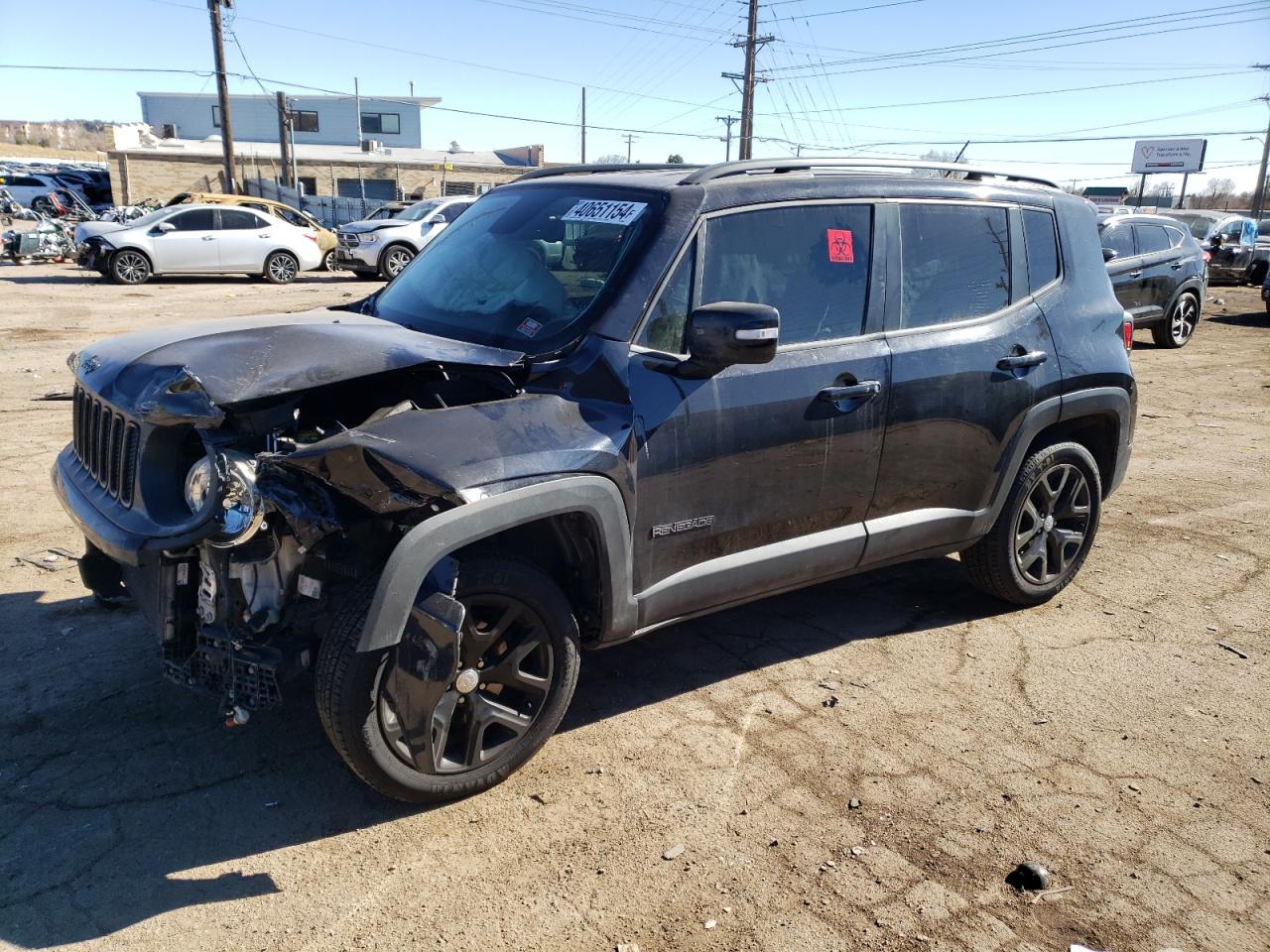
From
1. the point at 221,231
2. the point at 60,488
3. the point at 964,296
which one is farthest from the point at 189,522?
the point at 221,231

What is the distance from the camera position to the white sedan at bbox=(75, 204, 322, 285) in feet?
61.2

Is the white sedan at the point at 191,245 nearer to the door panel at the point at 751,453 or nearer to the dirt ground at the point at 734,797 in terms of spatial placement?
the dirt ground at the point at 734,797

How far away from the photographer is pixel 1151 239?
13.3m

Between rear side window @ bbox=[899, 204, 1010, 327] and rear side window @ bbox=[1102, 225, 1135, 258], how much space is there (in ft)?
31.5

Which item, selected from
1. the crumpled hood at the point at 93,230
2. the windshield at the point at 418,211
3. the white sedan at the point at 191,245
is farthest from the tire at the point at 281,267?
the crumpled hood at the point at 93,230

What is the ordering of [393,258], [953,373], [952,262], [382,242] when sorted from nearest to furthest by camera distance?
[953,373], [952,262], [382,242], [393,258]

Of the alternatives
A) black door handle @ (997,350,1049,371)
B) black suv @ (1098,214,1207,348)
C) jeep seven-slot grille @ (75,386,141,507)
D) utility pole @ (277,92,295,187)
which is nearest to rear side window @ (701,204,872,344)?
black door handle @ (997,350,1049,371)

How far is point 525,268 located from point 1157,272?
1233cm

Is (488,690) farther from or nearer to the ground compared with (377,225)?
nearer to the ground

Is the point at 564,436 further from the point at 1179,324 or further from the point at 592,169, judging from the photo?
the point at 1179,324

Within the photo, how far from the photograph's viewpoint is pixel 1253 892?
2877mm

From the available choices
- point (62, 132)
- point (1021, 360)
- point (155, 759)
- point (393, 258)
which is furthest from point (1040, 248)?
point (62, 132)

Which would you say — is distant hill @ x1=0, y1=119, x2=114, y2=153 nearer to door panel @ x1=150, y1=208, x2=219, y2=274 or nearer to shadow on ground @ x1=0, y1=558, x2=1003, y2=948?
door panel @ x1=150, y1=208, x2=219, y2=274

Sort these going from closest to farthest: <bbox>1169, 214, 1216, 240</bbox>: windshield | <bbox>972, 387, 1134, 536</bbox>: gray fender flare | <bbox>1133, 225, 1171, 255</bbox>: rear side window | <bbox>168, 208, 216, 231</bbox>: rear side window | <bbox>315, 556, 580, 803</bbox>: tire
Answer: <bbox>315, 556, 580, 803</bbox>: tire < <bbox>972, 387, 1134, 536</bbox>: gray fender flare < <bbox>1133, 225, 1171, 255</bbox>: rear side window < <bbox>168, 208, 216, 231</bbox>: rear side window < <bbox>1169, 214, 1216, 240</bbox>: windshield
